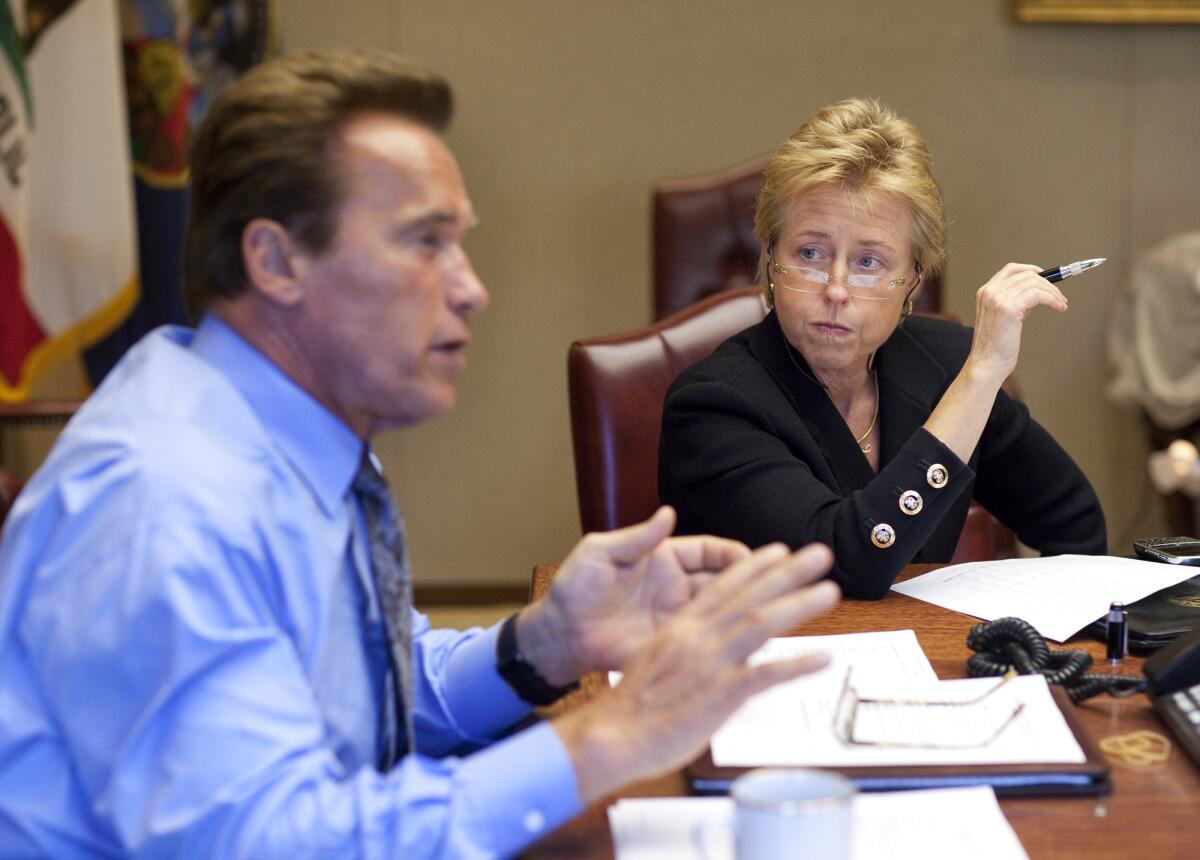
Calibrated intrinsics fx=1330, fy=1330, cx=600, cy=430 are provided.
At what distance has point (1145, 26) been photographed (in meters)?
3.89

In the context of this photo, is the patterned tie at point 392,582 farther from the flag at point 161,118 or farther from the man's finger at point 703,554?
the flag at point 161,118

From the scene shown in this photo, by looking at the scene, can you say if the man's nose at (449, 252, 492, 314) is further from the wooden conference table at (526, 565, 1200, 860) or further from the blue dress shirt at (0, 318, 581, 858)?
the wooden conference table at (526, 565, 1200, 860)

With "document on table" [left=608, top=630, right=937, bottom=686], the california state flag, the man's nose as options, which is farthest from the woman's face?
the california state flag

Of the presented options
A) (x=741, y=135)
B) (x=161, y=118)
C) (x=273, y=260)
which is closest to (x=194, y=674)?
(x=273, y=260)

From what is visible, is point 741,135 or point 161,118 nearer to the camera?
point 161,118

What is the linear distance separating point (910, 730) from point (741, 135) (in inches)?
120

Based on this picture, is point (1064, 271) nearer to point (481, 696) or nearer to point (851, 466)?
point (851, 466)

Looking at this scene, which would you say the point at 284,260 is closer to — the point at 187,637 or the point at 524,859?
the point at 187,637

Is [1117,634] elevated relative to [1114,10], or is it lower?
lower

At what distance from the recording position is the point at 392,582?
1079 millimetres

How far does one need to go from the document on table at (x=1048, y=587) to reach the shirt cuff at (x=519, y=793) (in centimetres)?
72

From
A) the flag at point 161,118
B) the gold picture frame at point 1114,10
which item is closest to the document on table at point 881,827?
the flag at point 161,118

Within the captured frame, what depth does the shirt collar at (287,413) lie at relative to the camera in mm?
1018

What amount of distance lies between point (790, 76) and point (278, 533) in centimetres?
329
